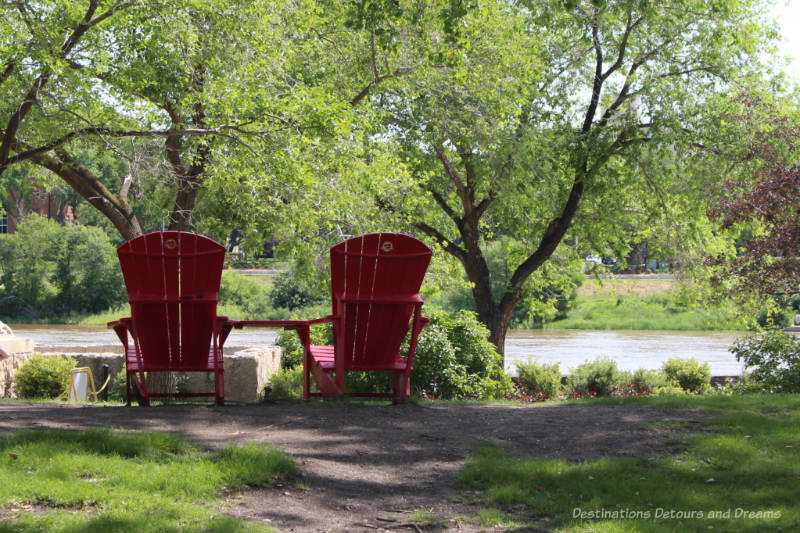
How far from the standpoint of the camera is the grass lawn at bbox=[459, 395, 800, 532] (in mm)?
3492

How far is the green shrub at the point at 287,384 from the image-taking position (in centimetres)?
968

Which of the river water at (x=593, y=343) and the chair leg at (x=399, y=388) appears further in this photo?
the river water at (x=593, y=343)

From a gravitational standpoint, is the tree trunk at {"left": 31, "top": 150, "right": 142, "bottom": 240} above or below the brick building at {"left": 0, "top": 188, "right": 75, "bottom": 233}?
below

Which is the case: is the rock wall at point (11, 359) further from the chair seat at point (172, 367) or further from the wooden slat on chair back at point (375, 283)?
the wooden slat on chair back at point (375, 283)

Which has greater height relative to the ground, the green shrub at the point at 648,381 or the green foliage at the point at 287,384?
the green foliage at the point at 287,384

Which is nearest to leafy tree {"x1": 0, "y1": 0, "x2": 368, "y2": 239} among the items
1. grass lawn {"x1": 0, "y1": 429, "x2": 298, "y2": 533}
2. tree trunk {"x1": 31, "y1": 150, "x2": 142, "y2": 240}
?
tree trunk {"x1": 31, "y1": 150, "x2": 142, "y2": 240}

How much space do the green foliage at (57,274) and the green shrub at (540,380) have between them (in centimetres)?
2982

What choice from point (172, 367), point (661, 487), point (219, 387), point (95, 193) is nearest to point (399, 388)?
point (219, 387)

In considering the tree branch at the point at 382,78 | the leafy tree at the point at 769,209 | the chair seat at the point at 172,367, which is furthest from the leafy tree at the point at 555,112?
the chair seat at the point at 172,367

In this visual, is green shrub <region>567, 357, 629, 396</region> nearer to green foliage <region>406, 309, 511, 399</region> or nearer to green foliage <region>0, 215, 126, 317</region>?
green foliage <region>406, 309, 511, 399</region>

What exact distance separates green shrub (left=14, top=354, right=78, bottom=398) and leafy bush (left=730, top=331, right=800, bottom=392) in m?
8.44

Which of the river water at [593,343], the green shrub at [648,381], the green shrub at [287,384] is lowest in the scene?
the river water at [593,343]

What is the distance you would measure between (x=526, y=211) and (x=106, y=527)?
12015 mm

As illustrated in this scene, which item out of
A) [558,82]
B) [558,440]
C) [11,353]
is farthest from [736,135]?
[11,353]
